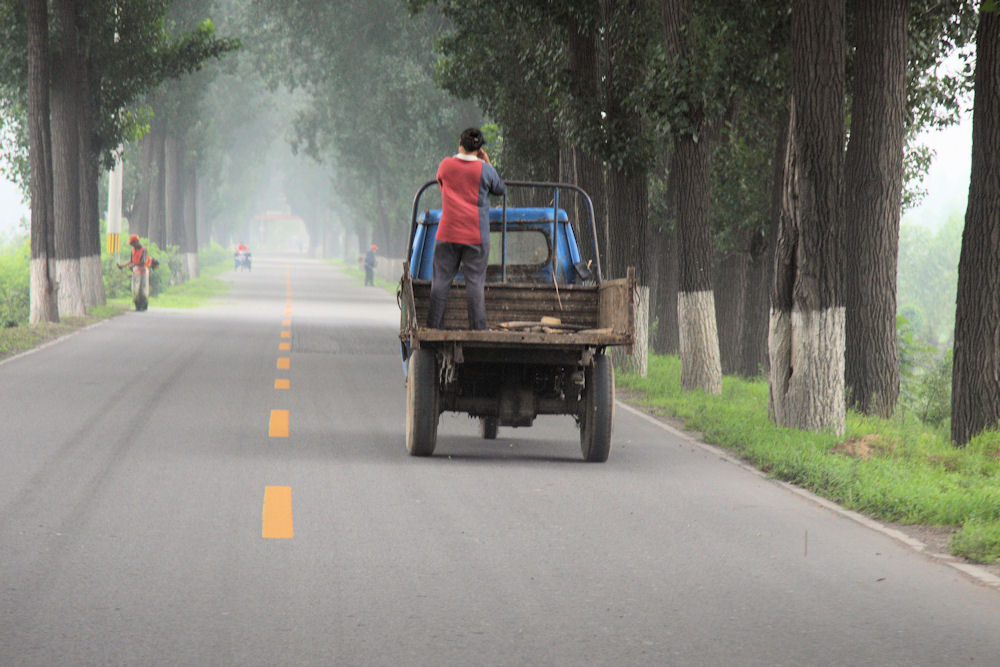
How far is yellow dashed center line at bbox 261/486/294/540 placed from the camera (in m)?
7.29

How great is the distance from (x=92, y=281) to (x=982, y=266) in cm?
2376

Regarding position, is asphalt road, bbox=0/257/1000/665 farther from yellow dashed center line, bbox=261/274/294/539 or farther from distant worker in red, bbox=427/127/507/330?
distant worker in red, bbox=427/127/507/330

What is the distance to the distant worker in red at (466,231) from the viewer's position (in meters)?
10.5

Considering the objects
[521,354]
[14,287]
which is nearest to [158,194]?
[14,287]

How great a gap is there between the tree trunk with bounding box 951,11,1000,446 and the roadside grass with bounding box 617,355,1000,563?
1.47 ft

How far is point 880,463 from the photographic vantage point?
412 inches

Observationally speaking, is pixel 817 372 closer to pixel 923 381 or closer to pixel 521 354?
pixel 521 354

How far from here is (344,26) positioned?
4106 centimetres

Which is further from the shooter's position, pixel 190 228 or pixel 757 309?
pixel 190 228

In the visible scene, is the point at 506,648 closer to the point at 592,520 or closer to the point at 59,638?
the point at 59,638

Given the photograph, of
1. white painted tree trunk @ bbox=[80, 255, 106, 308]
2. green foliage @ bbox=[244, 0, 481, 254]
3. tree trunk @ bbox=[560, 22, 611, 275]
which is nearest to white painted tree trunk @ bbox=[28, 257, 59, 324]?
white painted tree trunk @ bbox=[80, 255, 106, 308]

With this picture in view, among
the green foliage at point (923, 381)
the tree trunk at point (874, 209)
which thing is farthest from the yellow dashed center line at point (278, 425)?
the green foliage at point (923, 381)

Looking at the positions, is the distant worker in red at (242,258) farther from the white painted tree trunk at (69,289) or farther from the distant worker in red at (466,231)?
the distant worker in red at (466,231)

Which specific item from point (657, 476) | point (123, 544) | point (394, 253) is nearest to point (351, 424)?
point (657, 476)
